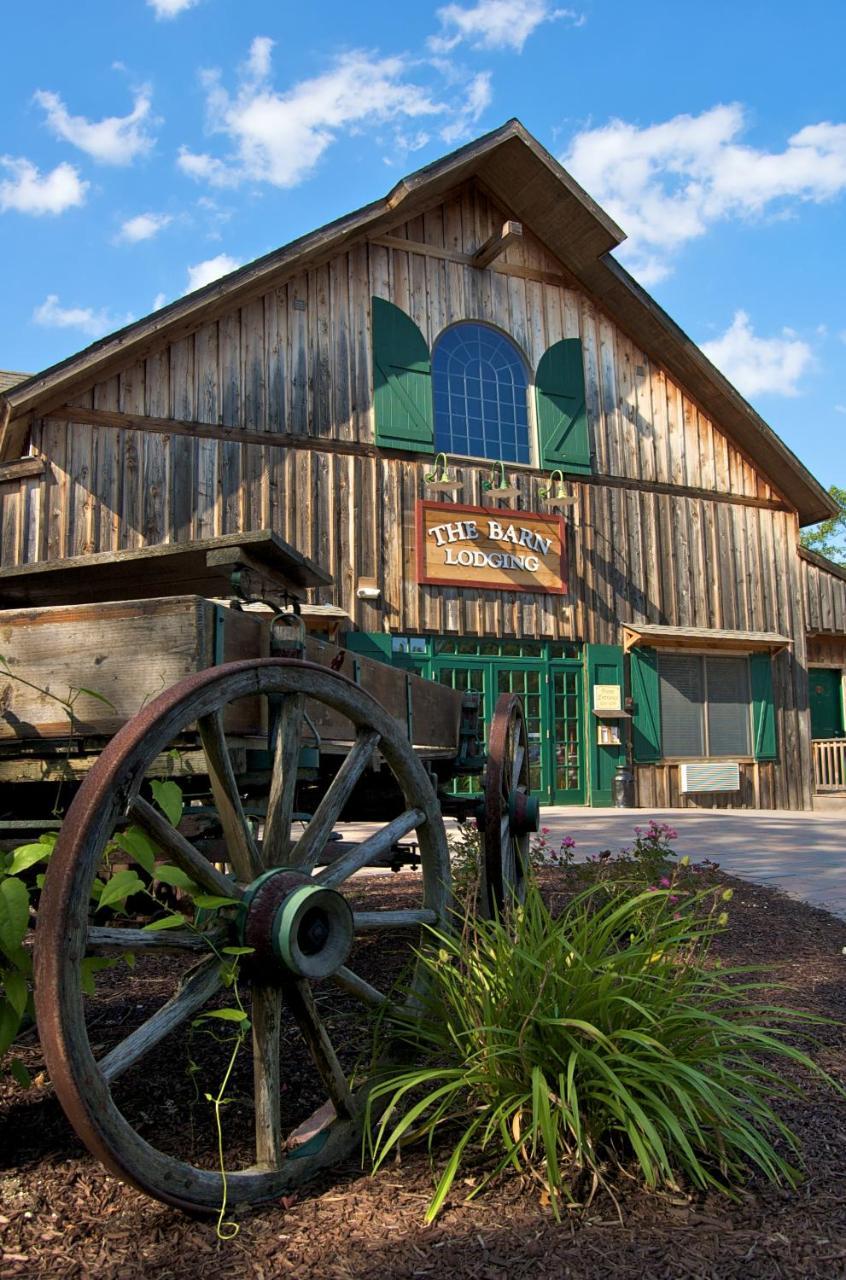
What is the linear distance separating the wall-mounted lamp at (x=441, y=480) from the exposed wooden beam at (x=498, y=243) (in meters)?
2.77

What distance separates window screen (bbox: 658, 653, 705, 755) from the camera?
13719 mm

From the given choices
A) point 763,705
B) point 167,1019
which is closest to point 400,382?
point 763,705

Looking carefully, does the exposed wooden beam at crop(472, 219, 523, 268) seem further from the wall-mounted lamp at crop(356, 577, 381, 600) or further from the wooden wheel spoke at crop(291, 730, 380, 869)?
the wooden wheel spoke at crop(291, 730, 380, 869)

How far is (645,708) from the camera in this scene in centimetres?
1346

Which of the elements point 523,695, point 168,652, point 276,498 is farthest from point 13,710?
point 523,695

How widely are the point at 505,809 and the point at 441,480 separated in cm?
861

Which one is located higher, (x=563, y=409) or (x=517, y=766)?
(x=563, y=409)

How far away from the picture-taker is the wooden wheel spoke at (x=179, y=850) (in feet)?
6.33

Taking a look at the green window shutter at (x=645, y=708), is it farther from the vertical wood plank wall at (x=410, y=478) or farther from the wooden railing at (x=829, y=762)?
the wooden railing at (x=829, y=762)

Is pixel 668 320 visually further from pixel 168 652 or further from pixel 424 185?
pixel 168 652

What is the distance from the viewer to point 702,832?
9656mm

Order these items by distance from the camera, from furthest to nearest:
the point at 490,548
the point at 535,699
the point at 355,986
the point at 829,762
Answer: the point at 829,762, the point at 535,699, the point at 490,548, the point at 355,986

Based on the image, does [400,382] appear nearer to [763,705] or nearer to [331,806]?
[763,705]

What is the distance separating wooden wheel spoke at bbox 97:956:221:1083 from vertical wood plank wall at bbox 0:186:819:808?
29.4 feet
